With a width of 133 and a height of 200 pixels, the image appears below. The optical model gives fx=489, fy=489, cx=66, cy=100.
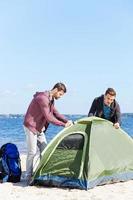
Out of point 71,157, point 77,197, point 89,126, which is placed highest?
point 89,126

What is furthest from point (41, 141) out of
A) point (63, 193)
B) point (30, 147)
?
point (63, 193)

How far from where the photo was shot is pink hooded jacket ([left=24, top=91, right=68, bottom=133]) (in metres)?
8.55

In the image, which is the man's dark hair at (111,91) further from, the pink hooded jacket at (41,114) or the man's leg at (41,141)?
the man's leg at (41,141)

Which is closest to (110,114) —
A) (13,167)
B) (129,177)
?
(129,177)

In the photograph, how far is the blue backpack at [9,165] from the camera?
8.98 m

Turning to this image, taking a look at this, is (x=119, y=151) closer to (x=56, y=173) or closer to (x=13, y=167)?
(x=56, y=173)

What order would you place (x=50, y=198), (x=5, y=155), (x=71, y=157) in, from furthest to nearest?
(x=5, y=155), (x=71, y=157), (x=50, y=198)

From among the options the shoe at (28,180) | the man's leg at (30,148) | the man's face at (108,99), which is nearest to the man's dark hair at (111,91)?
the man's face at (108,99)

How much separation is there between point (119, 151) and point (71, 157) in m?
1.09

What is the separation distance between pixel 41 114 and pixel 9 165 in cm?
117

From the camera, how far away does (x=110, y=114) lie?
30.9ft

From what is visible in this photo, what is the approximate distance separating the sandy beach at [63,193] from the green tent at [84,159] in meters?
0.18

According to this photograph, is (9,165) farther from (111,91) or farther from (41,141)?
(111,91)

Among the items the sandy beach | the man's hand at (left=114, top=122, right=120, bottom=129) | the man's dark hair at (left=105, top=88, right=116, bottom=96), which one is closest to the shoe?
the sandy beach
